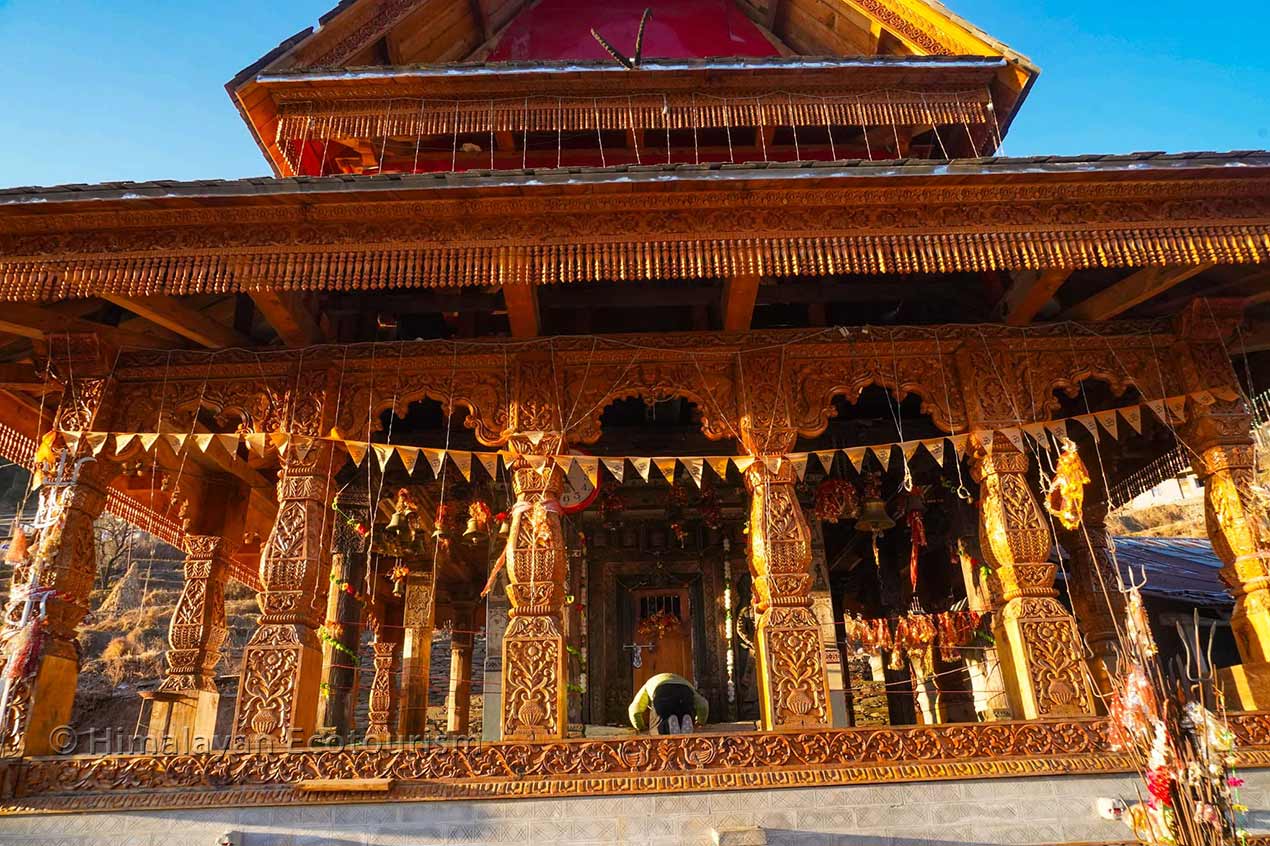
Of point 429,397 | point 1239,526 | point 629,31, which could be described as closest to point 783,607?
point 429,397

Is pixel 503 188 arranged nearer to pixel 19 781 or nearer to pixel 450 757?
pixel 450 757

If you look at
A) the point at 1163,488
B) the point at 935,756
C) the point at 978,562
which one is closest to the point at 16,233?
the point at 935,756

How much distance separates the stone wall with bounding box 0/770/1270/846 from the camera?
18.5 feet

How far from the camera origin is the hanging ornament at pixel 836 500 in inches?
367

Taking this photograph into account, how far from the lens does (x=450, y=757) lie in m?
5.95

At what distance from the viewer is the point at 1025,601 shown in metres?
6.61

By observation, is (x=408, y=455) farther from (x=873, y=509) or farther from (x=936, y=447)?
(x=873, y=509)

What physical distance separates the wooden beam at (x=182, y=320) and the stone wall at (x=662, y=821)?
12.7ft

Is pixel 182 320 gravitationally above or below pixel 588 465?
above

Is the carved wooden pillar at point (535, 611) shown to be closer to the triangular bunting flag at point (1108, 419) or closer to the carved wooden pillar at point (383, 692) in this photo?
the triangular bunting flag at point (1108, 419)

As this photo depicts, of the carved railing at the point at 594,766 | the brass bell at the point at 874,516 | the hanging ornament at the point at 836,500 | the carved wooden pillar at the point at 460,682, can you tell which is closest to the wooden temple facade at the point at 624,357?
the carved railing at the point at 594,766

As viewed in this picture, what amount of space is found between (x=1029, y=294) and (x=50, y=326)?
8.75 m

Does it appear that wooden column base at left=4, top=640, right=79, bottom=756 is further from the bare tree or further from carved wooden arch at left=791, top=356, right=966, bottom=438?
the bare tree

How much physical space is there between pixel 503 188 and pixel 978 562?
739 centimetres
